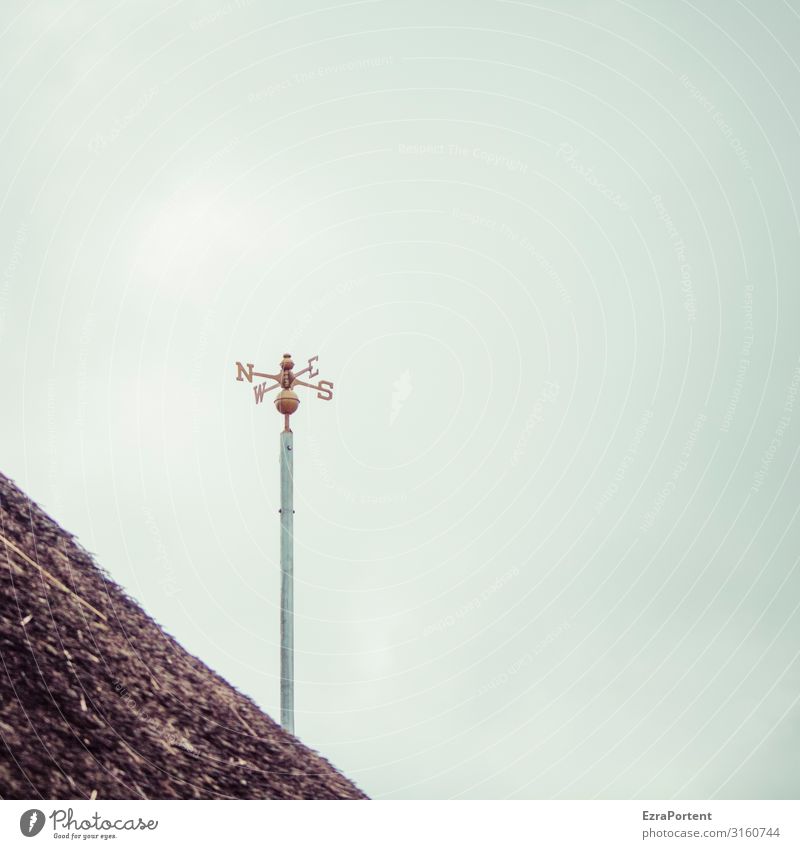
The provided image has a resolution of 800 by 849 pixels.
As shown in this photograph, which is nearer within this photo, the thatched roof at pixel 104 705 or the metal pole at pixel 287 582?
the thatched roof at pixel 104 705

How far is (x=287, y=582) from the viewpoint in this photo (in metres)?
14.9

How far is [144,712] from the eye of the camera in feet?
28.0

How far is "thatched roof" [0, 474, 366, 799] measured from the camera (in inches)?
279

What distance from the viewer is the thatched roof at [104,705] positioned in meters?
7.09

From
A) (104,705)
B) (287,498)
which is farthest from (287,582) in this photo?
(104,705)

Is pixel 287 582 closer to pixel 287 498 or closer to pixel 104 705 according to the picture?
pixel 287 498

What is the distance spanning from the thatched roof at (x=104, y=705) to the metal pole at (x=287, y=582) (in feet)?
7.13

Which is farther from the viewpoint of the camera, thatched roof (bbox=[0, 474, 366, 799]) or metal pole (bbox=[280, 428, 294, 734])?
metal pole (bbox=[280, 428, 294, 734])

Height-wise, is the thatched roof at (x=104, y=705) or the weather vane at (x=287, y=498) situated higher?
the weather vane at (x=287, y=498)

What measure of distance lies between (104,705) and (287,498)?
7595mm
